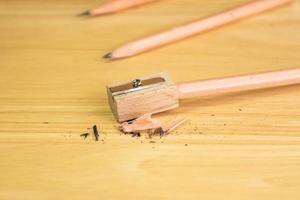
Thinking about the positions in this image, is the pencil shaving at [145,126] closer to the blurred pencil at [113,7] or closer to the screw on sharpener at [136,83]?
the screw on sharpener at [136,83]

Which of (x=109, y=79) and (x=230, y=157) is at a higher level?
(x=109, y=79)

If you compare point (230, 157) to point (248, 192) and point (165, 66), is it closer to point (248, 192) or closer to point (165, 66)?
point (248, 192)

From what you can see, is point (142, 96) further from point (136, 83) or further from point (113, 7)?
point (113, 7)

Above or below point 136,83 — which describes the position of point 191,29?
above

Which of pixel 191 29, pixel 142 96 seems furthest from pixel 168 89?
pixel 191 29

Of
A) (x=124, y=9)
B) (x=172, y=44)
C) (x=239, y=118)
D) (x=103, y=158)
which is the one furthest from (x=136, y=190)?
(x=124, y=9)
